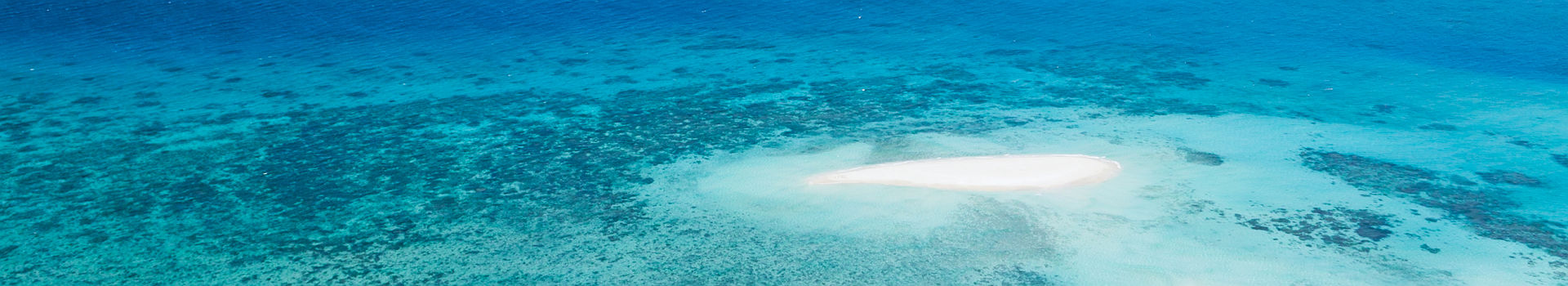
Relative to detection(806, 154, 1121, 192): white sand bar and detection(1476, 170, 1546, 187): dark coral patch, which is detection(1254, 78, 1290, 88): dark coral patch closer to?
detection(1476, 170, 1546, 187): dark coral patch

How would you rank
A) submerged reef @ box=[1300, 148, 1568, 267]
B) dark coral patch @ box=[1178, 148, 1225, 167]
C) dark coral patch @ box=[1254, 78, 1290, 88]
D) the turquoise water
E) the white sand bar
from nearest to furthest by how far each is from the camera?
the turquoise water → submerged reef @ box=[1300, 148, 1568, 267] → the white sand bar → dark coral patch @ box=[1178, 148, 1225, 167] → dark coral patch @ box=[1254, 78, 1290, 88]

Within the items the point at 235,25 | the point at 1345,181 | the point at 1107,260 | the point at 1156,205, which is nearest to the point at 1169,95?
the point at 1345,181

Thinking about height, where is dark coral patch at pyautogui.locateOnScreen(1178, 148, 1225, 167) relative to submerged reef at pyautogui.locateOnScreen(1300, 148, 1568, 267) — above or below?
below

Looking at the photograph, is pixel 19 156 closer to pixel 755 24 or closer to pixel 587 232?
pixel 587 232

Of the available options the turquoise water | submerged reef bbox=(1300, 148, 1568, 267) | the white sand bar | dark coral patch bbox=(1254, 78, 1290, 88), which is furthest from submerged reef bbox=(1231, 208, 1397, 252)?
dark coral patch bbox=(1254, 78, 1290, 88)

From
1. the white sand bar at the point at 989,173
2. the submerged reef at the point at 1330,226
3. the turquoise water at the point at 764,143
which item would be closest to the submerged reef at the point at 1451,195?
the turquoise water at the point at 764,143

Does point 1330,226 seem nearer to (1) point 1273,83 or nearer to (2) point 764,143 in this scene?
(2) point 764,143

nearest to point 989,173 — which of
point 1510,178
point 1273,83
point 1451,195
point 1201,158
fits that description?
point 1201,158
